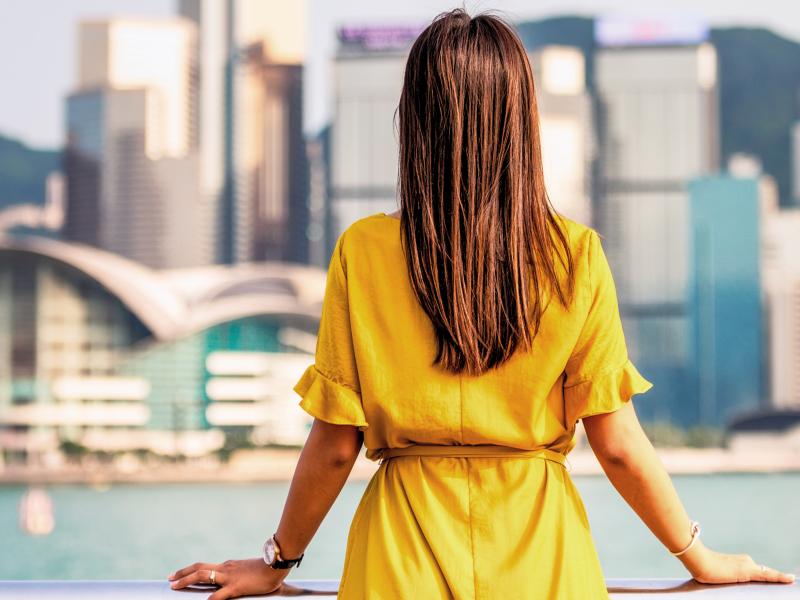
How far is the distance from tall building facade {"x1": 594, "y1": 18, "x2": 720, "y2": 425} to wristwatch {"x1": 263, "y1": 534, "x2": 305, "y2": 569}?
189 ft

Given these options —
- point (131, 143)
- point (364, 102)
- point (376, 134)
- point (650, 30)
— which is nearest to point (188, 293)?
point (376, 134)

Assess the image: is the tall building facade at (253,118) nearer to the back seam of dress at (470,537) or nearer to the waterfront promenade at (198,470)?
the waterfront promenade at (198,470)

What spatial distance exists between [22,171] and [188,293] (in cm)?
1932

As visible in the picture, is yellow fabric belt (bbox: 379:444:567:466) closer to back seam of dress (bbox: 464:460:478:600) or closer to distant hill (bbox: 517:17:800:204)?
back seam of dress (bbox: 464:460:478:600)

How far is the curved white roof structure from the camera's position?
43.2m

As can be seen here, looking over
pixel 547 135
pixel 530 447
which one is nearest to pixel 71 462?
pixel 547 135

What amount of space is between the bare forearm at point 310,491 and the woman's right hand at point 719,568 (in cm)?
33

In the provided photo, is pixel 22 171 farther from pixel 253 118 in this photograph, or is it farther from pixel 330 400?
pixel 330 400

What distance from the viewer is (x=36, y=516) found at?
34188mm

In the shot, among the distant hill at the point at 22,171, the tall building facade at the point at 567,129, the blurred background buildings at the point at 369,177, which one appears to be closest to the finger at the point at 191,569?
the blurred background buildings at the point at 369,177

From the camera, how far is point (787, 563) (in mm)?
29766

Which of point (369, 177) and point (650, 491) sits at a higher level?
point (369, 177)

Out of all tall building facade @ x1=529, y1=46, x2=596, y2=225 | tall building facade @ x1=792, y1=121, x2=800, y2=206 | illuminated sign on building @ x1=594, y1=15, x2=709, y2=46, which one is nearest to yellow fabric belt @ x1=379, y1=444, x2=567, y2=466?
A: tall building facade @ x1=529, y1=46, x2=596, y2=225

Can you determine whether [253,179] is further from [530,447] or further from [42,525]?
[530,447]
